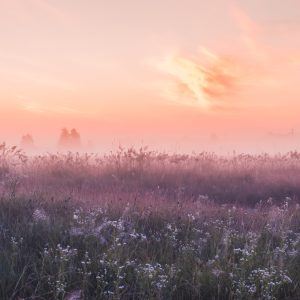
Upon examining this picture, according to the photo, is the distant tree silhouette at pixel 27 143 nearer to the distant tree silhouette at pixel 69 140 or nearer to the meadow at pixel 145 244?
the distant tree silhouette at pixel 69 140

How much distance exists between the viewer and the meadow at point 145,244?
478cm

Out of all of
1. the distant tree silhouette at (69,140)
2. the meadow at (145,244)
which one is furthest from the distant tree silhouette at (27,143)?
the meadow at (145,244)

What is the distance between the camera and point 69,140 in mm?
118188

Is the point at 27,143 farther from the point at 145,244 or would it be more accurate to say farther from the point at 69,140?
the point at 145,244

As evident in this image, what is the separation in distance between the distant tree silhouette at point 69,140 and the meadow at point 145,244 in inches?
4098

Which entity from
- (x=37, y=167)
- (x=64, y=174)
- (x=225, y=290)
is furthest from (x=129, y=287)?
(x=37, y=167)

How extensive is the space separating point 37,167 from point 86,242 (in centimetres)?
900

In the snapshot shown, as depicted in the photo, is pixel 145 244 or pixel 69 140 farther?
pixel 69 140

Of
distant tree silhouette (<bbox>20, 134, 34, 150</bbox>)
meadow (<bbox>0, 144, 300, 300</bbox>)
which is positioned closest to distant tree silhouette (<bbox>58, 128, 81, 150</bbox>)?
distant tree silhouette (<bbox>20, 134, 34, 150</bbox>)

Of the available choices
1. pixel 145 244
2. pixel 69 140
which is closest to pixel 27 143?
pixel 69 140

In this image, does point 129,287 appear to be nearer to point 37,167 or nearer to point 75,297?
point 75,297

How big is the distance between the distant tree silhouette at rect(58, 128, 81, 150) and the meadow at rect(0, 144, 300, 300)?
342ft

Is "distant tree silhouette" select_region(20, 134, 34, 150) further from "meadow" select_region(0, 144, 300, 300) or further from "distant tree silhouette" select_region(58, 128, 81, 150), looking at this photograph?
"meadow" select_region(0, 144, 300, 300)

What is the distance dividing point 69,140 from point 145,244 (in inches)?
4473
